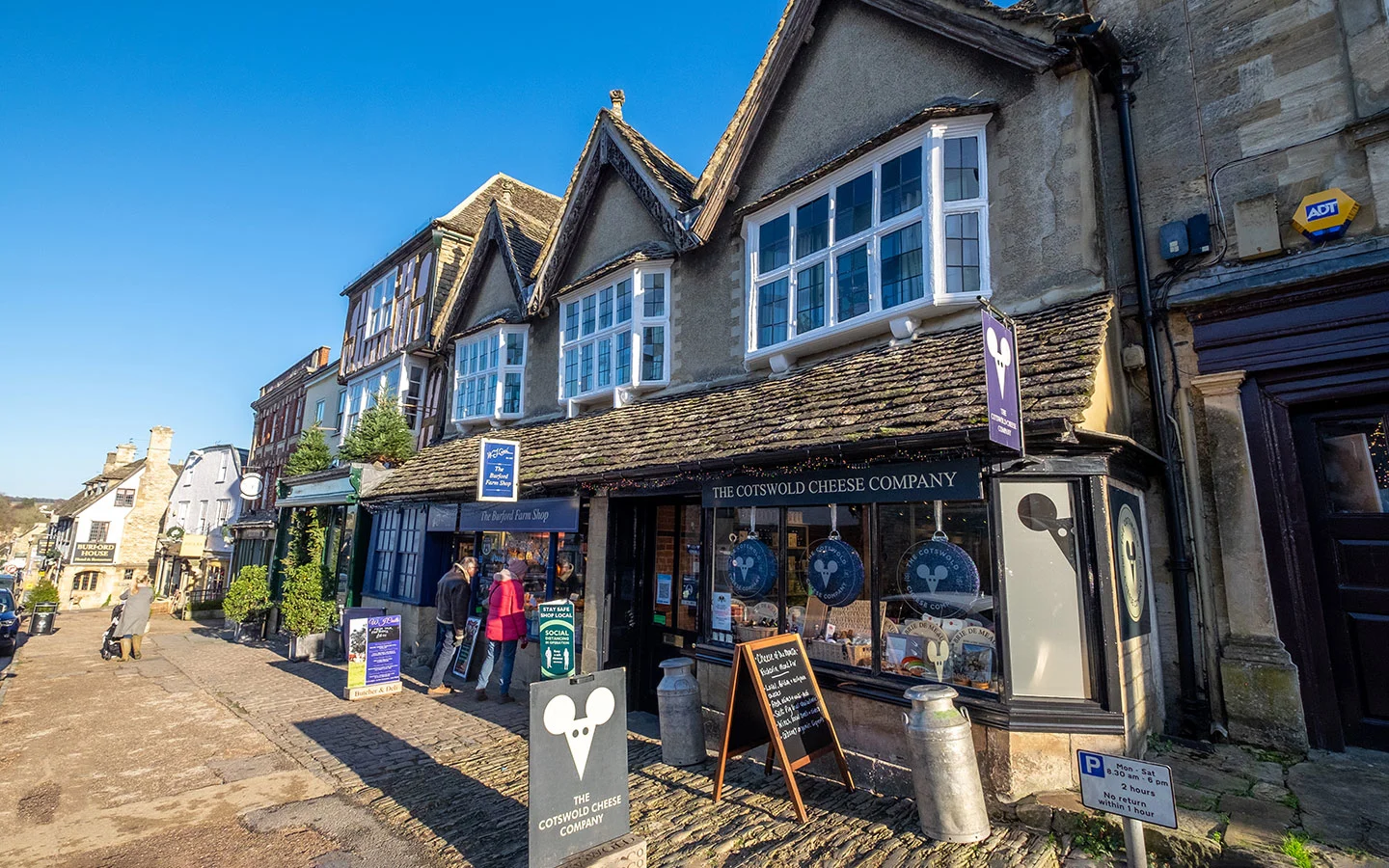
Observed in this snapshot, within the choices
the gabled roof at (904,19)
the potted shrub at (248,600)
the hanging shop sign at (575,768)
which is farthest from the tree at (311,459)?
the hanging shop sign at (575,768)

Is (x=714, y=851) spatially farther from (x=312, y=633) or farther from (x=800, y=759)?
(x=312, y=633)

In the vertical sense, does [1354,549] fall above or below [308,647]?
above

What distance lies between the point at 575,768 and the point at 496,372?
11466 mm

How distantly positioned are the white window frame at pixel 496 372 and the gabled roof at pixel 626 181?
1.28 metres

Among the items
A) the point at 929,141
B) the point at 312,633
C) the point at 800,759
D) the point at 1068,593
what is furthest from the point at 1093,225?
the point at 312,633

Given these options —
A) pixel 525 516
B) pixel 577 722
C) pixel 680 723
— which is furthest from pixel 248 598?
pixel 577 722

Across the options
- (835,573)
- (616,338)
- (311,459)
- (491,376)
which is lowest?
(835,573)

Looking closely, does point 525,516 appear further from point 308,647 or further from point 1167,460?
point 1167,460

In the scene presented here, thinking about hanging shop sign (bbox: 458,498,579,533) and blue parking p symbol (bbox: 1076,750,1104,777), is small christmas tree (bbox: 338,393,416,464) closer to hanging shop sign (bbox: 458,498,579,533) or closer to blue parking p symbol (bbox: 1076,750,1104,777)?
hanging shop sign (bbox: 458,498,579,533)

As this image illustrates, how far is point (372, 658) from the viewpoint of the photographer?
998cm

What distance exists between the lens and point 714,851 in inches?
186

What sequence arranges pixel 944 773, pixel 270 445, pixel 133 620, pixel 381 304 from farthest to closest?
pixel 270 445, pixel 381 304, pixel 133 620, pixel 944 773

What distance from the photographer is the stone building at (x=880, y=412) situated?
216 inches

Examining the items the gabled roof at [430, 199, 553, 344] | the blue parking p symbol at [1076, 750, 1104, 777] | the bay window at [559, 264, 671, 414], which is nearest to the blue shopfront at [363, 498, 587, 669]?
the bay window at [559, 264, 671, 414]
